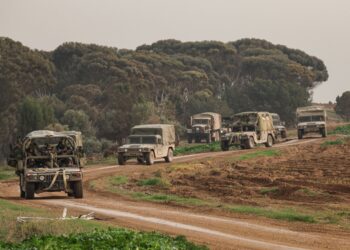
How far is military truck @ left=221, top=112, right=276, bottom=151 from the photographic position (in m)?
A: 46.1

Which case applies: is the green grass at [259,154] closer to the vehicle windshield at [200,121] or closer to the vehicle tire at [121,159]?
the vehicle tire at [121,159]

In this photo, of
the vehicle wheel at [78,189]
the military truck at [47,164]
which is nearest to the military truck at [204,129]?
the military truck at [47,164]

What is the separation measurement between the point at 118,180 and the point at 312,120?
27.2 metres

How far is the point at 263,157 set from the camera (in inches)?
1603

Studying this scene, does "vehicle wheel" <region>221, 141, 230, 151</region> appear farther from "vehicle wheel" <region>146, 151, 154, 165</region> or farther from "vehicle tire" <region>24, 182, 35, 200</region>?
"vehicle tire" <region>24, 182, 35, 200</region>

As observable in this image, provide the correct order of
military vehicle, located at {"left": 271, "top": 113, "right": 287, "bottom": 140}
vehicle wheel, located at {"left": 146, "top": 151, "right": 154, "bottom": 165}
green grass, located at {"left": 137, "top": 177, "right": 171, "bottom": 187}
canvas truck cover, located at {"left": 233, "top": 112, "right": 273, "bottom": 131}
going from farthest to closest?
1. military vehicle, located at {"left": 271, "top": 113, "right": 287, "bottom": 140}
2. canvas truck cover, located at {"left": 233, "top": 112, "right": 273, "bottom": 131}
3. vehicle wheel, located at {"left": 146, "top": 151, "right": 154, "bottom": 165}
4. green grass, located at {"left": 137, "top": 177, "right": 171, "bottom": 187}

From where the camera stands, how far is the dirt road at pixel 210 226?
14.8 m

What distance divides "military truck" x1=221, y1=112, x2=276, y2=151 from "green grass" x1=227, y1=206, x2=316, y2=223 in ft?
84.1

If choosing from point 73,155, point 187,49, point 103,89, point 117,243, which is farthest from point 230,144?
point 187,49

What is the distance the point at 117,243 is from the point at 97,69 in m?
65.7

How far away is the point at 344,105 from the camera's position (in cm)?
9925

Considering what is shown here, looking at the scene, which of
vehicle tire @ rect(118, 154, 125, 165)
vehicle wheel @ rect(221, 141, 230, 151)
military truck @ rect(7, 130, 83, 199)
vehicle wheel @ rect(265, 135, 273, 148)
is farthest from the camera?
vehicle wheel @ rect(265, 135, 273, 148)

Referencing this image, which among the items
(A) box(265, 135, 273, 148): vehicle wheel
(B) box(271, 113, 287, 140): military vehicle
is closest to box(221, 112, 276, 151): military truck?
(A) box(265, 135, 273, 148): vehicle wheel

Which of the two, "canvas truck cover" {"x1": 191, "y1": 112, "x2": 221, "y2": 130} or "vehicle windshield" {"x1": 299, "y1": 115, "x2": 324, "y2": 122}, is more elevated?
"canvas truck cover" {"x1": 191, "y1": 112, "x2": 221, "y2": 130}
